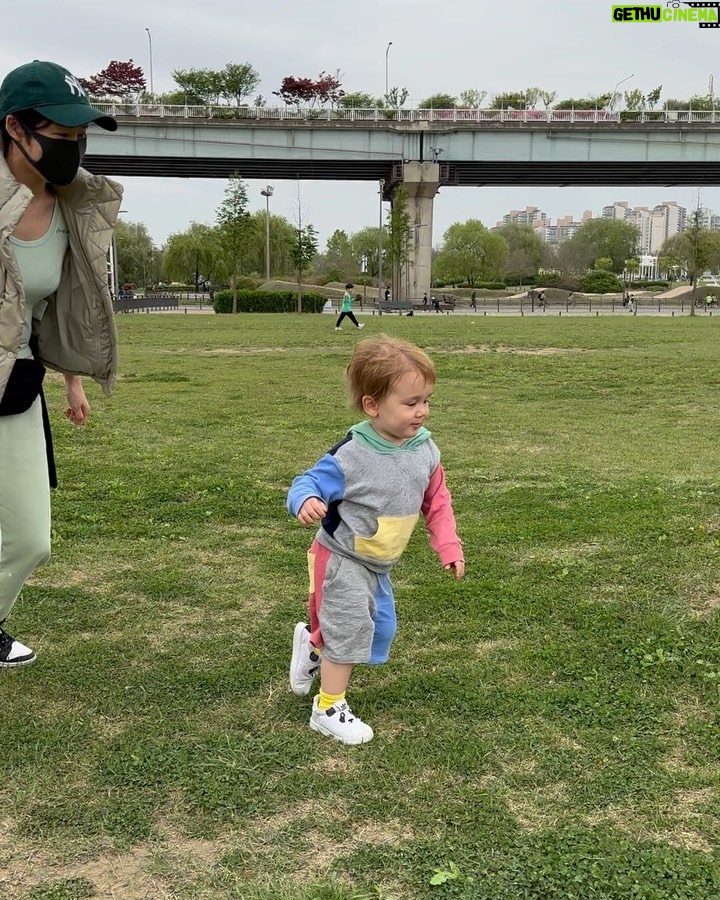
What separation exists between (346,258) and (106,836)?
90.3 meters

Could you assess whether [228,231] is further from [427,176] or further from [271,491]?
[271,491]

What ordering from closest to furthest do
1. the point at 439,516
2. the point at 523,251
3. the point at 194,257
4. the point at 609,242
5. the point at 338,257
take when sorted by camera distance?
the point at 439,516 → the point at 194,257 → the point at 338,257 → the point at 609,242 → the point at 523,251

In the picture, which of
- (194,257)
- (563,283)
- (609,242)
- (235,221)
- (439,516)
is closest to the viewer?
(439,516)

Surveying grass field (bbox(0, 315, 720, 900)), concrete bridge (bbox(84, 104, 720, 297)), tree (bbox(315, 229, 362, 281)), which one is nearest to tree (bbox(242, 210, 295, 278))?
tree (bbox(315, 229, 362, 281))

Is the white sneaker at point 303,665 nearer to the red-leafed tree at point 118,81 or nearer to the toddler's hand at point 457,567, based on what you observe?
the toddler's hand at point 457,567

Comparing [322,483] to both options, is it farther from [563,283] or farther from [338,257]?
[338,257]

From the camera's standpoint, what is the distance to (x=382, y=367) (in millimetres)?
2898

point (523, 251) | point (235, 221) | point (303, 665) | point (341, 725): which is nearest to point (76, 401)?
point (303, 665)

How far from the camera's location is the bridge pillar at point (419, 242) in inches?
2079

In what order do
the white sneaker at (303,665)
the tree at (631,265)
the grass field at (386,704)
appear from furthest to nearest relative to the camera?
the tree at (631,265) < the white sneaker at (303,665) < the grass field at (386,704)

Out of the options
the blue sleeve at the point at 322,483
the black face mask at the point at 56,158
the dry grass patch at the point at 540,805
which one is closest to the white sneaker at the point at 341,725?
the dry grass patch at the point at 540,805

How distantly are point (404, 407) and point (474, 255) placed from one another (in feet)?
284

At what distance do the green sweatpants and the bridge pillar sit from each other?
165 feet

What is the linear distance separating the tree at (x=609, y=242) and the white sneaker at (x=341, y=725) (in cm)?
9801
